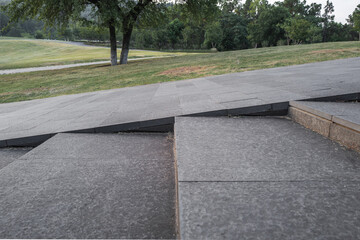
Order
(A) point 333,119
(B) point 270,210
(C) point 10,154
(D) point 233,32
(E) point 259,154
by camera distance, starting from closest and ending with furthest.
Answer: (B) point 270,210, (E) point 259,154, (A) point 333,119, (C) point 10,154, (D) point 233,32

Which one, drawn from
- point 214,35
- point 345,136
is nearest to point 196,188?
point 345,136

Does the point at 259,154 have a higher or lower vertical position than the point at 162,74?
lower

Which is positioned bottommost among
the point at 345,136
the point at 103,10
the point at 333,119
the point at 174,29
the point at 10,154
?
the point at 10,154

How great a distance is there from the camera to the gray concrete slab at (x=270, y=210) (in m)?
1.16

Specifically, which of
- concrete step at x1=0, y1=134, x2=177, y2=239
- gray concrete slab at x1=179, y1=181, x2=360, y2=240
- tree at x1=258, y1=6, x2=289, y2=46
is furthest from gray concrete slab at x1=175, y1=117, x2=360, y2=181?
tree at x1=258, y1=6, x2=289, y2=46

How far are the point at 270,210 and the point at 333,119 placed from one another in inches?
54.2

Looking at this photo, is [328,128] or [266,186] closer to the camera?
[266,186]

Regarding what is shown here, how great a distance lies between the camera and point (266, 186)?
1.54 m

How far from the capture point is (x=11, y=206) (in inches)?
64.0

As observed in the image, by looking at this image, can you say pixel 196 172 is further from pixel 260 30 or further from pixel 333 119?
pixel 260 30

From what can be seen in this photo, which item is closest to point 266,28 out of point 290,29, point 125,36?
point 290,29

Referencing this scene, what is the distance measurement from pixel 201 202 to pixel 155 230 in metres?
0.31

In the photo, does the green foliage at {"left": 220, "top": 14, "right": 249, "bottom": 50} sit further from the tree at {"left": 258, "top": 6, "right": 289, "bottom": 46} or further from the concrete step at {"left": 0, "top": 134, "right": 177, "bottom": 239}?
the concrete step at {"left": 0, "top": 134, "right": 177, "bottom": 239}

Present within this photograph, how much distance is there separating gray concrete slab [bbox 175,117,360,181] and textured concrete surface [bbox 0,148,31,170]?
1868 millimetres
